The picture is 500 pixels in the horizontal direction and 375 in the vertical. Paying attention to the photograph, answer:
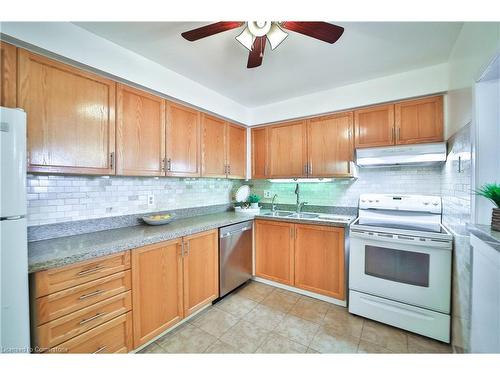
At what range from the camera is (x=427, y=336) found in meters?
1.70

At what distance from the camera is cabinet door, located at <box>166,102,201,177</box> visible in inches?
80.7

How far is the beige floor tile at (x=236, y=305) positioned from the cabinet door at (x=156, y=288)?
52cm

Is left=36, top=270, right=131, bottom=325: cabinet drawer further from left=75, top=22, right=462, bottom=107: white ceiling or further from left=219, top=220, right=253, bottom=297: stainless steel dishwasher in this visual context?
left=75, top=22, right=462, bottom=107: white ceiling

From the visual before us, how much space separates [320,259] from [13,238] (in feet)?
7.83

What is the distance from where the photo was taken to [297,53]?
5.75 feet

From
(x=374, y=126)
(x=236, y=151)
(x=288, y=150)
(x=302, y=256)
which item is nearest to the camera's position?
(x=374, y=126)

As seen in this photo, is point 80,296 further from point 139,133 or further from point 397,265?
point 397,265

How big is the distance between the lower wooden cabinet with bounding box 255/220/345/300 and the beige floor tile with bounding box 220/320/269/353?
2.60ft

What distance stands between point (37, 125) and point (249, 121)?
232 cm

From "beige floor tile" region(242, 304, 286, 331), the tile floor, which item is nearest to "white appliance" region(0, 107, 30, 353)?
the tile floor

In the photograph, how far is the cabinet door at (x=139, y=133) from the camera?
66.2 inches

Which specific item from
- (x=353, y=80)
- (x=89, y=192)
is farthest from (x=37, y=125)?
(x=353, y=80)

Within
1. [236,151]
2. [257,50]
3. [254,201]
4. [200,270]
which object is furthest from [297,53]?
[200,270]

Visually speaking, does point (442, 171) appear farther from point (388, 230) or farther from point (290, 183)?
point (290, 183)
